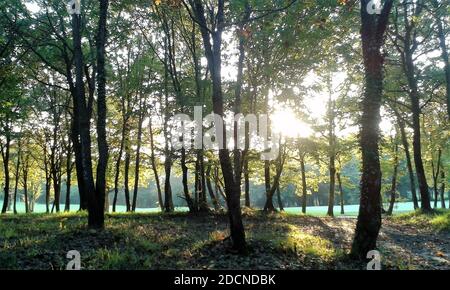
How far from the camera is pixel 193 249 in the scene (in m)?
10.8

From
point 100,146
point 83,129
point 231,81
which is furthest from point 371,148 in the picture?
point 231,81

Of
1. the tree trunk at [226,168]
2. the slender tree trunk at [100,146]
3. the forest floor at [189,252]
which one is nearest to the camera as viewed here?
the forest floor at [189,252]

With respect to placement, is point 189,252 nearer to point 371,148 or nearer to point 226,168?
point 226,168

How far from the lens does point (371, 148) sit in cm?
969

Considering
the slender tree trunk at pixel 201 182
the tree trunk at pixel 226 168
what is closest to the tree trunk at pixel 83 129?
the tree trunk at pixel 226 168

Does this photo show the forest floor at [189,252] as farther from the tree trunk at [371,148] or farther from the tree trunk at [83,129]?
the tree trunk at [83,129]

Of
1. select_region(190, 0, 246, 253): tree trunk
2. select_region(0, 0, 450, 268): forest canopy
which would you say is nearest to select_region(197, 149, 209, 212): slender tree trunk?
select_region(0, 0, 450, 268): forest canopy

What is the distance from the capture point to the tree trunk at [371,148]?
31.8 ft

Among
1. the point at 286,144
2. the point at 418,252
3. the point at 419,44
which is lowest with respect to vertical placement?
the point at 418,252

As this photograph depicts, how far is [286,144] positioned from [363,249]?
19.9 metres

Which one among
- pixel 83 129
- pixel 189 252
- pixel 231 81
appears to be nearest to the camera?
pixel 189 252

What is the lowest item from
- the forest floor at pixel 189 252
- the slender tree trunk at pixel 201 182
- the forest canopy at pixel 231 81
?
the forest floor at pixel 189 252
